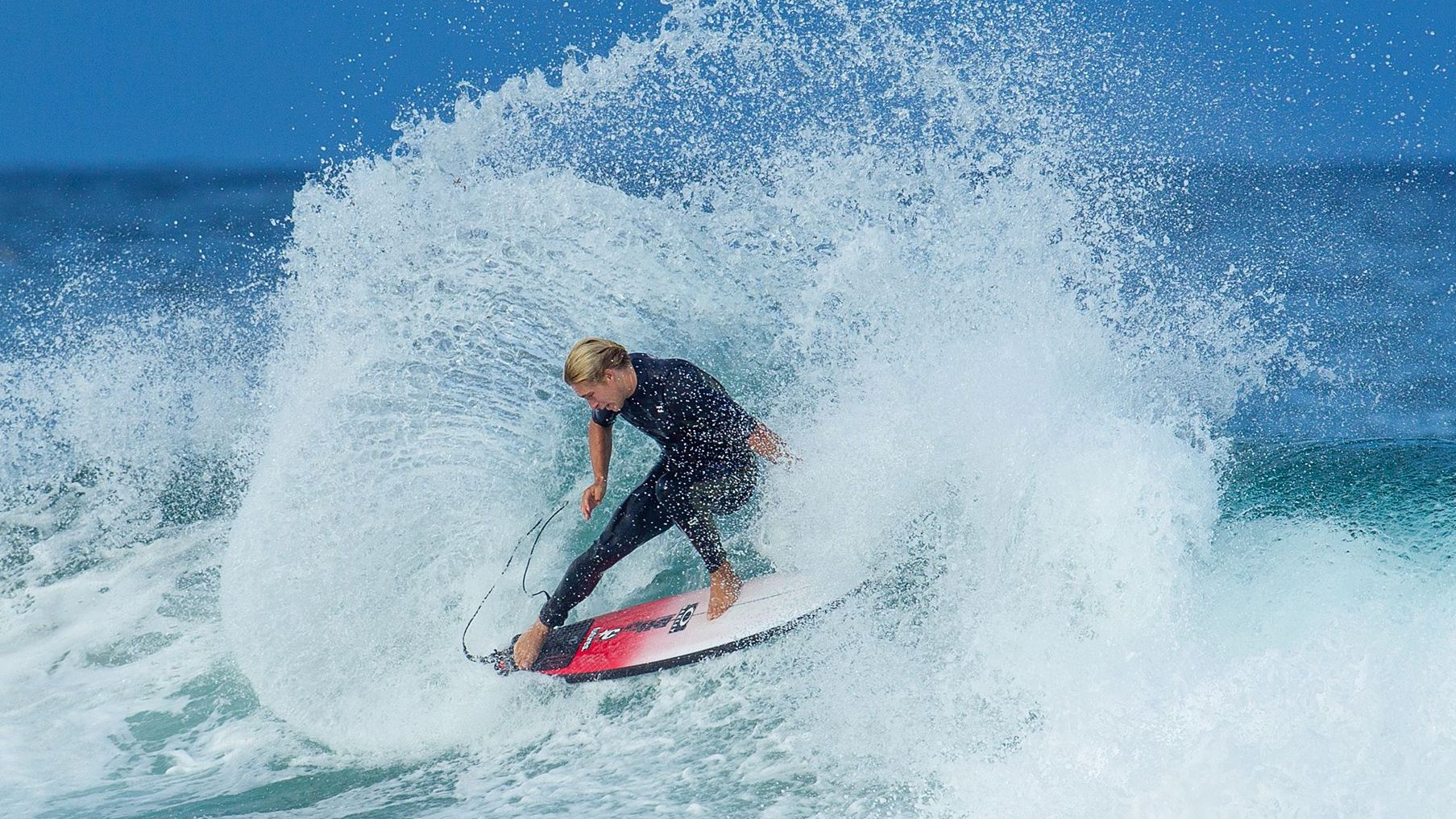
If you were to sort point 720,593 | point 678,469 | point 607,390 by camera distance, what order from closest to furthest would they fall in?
point 607,390 → point 678,469 → point 720,593

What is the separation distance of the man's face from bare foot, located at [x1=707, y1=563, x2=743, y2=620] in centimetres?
120

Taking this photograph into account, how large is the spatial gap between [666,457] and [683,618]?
1.02 meters

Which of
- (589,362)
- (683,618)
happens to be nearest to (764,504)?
(683,618)

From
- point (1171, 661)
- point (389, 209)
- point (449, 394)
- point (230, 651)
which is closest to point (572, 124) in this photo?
point (389, 209)

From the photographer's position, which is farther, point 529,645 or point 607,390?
point 529,645

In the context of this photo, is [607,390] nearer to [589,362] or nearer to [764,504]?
[589,362]

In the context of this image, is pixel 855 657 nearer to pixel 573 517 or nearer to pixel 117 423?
pixel 573 517

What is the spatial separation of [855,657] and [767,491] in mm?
1265

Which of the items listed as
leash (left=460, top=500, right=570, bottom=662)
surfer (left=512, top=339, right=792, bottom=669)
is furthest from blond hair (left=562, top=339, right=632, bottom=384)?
leash (left=460, top=500, right=570, bottom=662)

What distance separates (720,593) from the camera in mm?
5648

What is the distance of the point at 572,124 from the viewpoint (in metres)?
7.73

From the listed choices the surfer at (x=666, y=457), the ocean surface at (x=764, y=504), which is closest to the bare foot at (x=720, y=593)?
the surfer at (x=666, y=457)

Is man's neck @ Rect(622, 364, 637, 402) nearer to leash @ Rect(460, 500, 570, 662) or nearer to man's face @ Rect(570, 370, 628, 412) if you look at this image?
man's face @ Rect(570, 370, 628, 412)

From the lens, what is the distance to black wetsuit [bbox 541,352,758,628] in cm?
495
